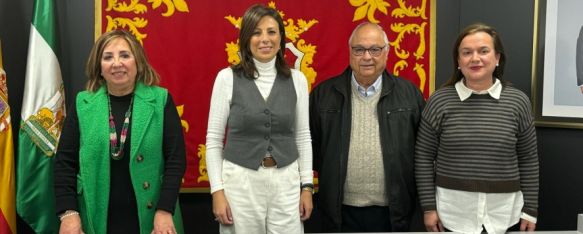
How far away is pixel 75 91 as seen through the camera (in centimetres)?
253

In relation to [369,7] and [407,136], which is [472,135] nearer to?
[407,136]

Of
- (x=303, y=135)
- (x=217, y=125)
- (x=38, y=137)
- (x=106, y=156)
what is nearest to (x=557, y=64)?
(x=303, y=135)

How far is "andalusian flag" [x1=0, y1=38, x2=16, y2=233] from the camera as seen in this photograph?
211 cm

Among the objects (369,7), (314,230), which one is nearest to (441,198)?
(314,230)

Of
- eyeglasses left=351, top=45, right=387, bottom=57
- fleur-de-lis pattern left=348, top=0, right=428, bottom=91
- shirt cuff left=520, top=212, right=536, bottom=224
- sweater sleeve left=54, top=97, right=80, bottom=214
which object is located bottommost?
shirt cuff left=520, top=212, right=536, bottom=224

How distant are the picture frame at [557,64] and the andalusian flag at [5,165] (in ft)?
8.46

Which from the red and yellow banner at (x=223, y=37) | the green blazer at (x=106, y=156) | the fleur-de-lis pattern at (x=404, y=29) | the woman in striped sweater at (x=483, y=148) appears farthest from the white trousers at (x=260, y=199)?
the fleur-de-lis pattern at (x=404, y=29)

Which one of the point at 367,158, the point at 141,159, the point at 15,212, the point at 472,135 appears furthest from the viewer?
the point at 15,212

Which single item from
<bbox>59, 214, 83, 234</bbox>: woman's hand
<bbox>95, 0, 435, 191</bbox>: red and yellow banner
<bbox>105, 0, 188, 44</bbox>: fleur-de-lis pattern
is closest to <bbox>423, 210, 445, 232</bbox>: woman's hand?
<bbox>95, 0, 435, 191</bbox>: red and yellow banner

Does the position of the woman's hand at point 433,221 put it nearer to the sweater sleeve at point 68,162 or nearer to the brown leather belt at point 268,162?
the brown leather belt at point 268,162

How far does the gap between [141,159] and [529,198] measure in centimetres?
150

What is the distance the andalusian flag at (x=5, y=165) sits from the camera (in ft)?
6.92

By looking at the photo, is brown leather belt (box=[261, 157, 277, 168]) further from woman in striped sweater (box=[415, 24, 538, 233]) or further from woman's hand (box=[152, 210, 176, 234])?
woman in striped sweater (box=[415, 24, 538, 233])

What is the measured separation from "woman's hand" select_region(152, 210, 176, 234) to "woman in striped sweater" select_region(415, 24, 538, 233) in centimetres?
102
